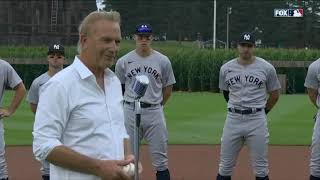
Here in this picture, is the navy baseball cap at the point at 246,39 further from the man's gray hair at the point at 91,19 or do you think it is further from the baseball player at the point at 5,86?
the man's gray hair at the point at 91,19

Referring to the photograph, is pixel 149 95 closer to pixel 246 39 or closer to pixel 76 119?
pixel 246 39

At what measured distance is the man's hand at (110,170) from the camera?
330 centimetres

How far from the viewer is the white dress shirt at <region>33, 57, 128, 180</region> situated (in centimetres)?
331

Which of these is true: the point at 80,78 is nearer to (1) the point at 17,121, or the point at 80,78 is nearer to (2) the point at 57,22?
(1) the point at 17,121

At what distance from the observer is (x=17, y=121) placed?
1844 centimetres

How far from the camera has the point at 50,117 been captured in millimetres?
3305

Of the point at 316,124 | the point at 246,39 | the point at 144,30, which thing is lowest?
the point at 316,124

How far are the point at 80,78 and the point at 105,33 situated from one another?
11.4 inches

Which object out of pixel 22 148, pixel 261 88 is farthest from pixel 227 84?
pixel 22 148

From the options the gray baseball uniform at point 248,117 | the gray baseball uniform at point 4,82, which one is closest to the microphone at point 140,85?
the gray baseball uniform at point 4,82

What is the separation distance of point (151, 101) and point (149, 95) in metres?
0.09

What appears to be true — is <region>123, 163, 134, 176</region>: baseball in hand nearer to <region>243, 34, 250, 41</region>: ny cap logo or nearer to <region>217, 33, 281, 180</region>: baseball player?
<region>217, 33, 281, 180</region>: baseball player

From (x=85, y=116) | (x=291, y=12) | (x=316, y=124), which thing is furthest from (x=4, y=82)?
(x=291, y=12)

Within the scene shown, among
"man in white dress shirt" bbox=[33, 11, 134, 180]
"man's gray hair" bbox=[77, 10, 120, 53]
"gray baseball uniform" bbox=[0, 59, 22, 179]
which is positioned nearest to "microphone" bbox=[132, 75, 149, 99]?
"man in white dress shirt" bbox=[33, 11, 134, 180]
